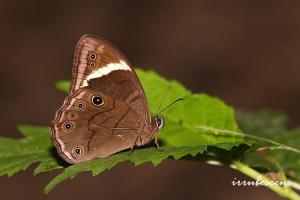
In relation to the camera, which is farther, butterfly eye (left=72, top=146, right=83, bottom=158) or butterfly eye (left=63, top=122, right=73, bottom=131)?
butterfly eye (left=63, top=122, right=73, bottom=131)

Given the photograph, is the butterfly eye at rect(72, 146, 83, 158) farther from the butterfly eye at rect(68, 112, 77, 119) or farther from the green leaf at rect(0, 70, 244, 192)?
the butterfly eye at rect(68, 112, 77, 119)

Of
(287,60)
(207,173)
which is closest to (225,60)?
(287,60)

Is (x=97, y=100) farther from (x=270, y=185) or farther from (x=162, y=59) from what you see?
(x=162, y=59)

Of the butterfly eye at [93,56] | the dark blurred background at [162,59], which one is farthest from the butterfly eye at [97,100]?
the dark blurred background at [162,59]

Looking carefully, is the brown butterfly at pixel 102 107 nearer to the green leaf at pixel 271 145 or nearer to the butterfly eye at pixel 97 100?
the butterfly eye at pixel 97 100

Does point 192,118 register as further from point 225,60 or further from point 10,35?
point 10,35

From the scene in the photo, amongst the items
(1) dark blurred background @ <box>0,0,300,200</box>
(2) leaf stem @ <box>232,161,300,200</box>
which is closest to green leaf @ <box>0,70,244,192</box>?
(2) leaf stem @ <box>232,161,300,200</box>
